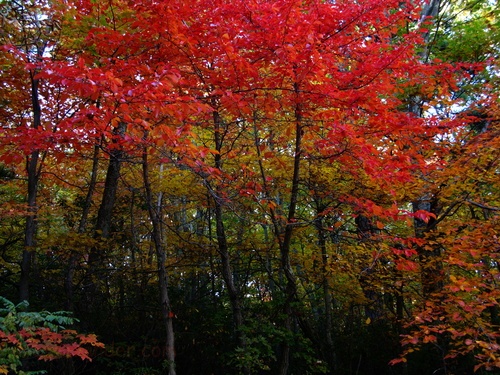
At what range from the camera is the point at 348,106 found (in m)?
4.26

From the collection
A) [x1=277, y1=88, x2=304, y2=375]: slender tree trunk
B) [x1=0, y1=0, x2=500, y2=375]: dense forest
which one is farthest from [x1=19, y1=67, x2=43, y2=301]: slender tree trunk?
[x1=277, y1=88, x2=304, y2=375]: slender tree trunk

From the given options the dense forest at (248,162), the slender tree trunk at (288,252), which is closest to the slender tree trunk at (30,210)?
the dense forest at (248,162)

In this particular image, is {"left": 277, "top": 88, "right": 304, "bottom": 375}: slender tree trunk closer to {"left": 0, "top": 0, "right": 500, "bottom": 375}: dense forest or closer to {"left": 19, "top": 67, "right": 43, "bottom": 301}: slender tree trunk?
{"left": 0, "top": 0, "right": 500, "bottom": 375}: dense forest

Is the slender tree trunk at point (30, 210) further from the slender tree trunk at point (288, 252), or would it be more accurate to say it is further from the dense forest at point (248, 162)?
the slender tree trunk at point (288, 252)

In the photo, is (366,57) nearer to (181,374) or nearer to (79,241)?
(79,241)

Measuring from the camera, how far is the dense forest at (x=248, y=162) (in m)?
3.99

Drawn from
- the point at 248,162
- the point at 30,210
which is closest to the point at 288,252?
the point at 248,162

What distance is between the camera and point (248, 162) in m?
6.59

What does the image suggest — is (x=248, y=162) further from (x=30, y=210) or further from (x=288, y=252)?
(x=30, y=210)

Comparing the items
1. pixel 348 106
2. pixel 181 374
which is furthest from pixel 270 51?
pixel 181 374

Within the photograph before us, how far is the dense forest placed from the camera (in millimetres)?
3990

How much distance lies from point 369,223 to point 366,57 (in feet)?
13.7

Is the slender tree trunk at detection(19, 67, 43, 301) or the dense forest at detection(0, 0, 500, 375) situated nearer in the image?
the dense forest at detection(0, 0, 500, 375)

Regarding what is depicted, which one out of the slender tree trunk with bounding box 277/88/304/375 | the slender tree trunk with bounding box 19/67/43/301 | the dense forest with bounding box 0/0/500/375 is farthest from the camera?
the slender tree trunk with bounding box 277/88/304/375
